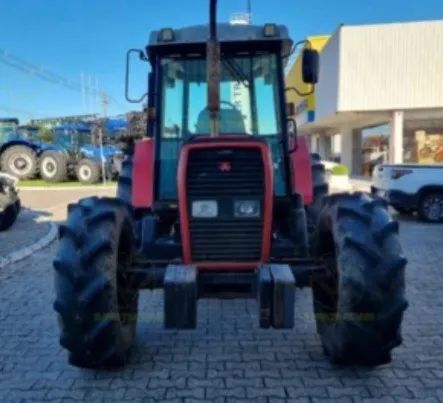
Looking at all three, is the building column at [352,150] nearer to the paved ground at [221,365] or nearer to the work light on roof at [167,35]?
the paved ground at [221,365]

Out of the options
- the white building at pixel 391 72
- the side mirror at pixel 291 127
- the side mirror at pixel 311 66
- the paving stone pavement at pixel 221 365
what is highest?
the white building at pixel 391 72

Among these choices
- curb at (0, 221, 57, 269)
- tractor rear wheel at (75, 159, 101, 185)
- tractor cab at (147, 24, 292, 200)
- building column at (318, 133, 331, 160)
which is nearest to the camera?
tractor cab at (147, 24, 292, 200)

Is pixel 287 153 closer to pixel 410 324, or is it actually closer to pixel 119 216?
pixel 119 216

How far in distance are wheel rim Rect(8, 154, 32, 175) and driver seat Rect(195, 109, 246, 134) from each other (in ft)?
70.1

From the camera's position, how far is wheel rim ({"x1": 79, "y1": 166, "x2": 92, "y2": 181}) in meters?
24.8

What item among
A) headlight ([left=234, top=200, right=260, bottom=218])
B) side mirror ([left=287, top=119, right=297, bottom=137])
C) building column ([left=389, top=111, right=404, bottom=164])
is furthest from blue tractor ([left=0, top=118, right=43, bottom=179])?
headlight ([left=234, top=200, right=260, bottom=218])

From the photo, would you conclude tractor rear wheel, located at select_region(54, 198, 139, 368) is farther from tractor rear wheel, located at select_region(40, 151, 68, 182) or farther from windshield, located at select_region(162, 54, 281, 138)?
tractor rear wheel, located at select_region(40, 151, 68, 182)

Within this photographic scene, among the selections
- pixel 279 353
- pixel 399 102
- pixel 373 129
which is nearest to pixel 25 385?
pixel 279 353

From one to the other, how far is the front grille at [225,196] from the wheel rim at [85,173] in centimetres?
2154

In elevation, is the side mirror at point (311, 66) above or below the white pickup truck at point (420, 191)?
above

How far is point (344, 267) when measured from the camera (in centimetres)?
370

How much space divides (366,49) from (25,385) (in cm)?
2351

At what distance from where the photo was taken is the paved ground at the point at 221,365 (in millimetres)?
3762

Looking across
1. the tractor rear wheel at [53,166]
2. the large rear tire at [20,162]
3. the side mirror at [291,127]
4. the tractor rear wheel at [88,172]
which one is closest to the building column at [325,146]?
the tractor rear wheel at [88,172]
